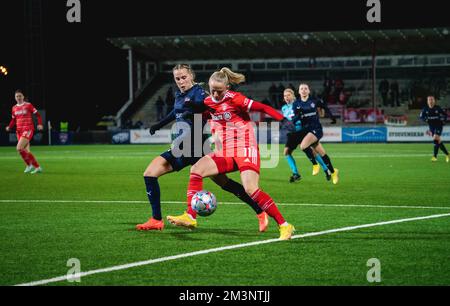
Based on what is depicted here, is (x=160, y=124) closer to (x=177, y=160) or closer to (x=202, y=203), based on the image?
(x=177, y=160)

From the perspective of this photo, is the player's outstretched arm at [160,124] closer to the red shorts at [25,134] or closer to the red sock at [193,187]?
the red sock at [193,187]

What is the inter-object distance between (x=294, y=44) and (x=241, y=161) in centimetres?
4497

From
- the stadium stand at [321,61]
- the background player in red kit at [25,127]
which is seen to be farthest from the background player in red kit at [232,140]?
the stadium stand at [321,61]

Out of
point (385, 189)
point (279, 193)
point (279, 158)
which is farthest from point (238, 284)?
point (279, 158)

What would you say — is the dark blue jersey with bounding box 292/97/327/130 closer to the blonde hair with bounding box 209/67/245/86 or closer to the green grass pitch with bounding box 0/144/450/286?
the green grass pitch with bounding box 0/144/450/286

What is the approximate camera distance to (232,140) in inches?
349

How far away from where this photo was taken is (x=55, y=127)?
50.9 metres

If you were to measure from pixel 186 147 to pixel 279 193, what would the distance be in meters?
5.19

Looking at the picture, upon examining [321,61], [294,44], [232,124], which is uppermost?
[294,44]

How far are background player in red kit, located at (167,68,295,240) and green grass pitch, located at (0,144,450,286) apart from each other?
0.58 meters

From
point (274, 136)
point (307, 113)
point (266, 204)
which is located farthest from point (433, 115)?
point (266, 204)

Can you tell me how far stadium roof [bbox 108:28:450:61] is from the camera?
49.9m

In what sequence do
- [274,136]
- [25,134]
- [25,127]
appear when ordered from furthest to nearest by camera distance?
[274,136], [25,127], [25,134]

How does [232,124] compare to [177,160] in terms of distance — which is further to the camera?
[177,160]
